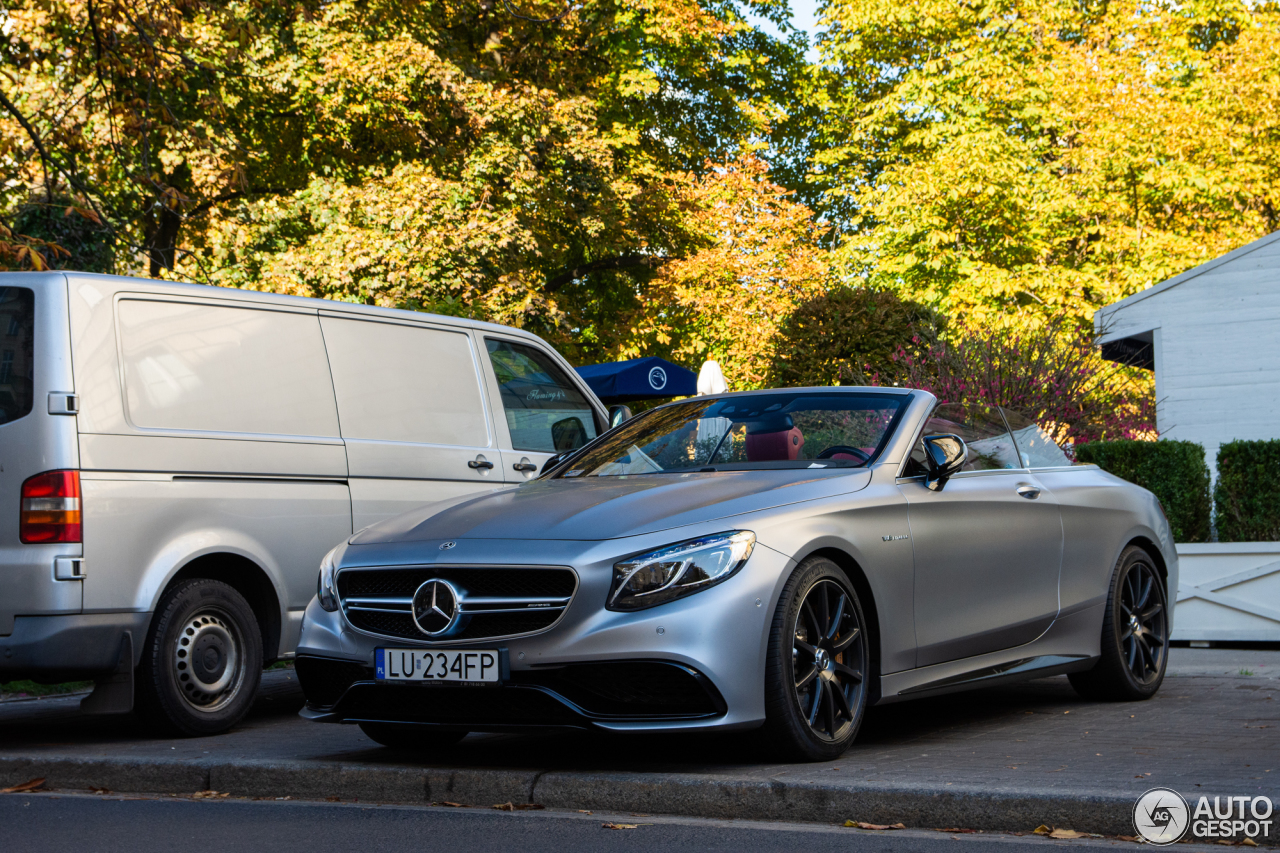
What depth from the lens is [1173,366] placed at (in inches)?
689

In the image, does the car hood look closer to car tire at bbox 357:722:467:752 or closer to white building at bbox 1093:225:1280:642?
car tire at bbox 357:722:467:752

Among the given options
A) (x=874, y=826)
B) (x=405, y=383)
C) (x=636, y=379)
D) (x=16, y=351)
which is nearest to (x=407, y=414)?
(x=405, y=383)

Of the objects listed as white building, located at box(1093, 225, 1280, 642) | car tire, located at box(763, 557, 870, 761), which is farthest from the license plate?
white building, located at box(1093, 225, 1280, 642)

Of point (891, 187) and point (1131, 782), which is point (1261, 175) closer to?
point (891, 187)

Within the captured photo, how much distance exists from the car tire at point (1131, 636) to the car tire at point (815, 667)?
2.07m

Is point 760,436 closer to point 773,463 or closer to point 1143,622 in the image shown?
point 773,463

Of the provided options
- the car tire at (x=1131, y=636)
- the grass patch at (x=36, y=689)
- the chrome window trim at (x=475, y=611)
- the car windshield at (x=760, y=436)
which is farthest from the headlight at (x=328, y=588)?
the grass patch at (x=36, y=689)

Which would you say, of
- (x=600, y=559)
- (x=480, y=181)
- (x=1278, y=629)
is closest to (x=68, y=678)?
(x=600, y=559)

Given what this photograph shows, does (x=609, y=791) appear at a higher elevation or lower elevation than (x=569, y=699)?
lower

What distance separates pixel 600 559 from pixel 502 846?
3.36 ft

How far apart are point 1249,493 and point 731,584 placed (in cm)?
832

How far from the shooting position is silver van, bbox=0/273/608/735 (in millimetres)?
6250

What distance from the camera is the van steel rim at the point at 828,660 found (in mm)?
5320

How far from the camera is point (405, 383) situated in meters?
8.14
